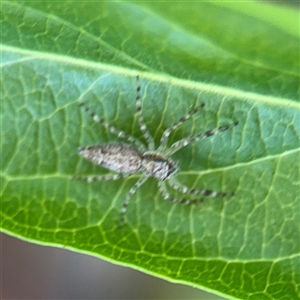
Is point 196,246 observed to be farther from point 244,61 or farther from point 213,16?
point 213,16

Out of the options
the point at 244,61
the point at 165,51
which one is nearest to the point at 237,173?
the point at 244,61

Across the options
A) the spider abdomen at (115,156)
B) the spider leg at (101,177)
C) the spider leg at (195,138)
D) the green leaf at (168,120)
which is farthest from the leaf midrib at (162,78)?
the spider leg at (101,177)

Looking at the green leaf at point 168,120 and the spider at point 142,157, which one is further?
the spider at point 142,157

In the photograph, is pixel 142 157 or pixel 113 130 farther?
pixel 142 157

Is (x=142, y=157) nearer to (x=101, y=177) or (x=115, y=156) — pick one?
(x=115, y=156)

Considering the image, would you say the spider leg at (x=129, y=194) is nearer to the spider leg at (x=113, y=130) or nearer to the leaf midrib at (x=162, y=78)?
the spider leg at (x=113, y=130)

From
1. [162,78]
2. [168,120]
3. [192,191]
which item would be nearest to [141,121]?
[168,120]
